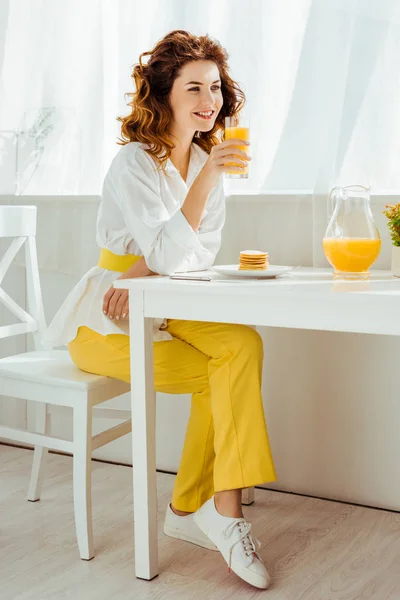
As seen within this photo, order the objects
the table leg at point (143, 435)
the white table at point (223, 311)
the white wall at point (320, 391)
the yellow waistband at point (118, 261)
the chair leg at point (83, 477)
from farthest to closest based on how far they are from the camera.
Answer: the white wall at point (320, 391), the yellow waistband at point (118, 261), the chair leg at point (83, 477), the table leg at point (143, 435), the white table at point (223, 311)

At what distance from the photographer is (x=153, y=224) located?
1822 millimetres

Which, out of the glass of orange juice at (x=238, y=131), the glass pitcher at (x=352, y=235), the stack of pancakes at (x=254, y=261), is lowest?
the stack of pancakes at (x=254, y=261)

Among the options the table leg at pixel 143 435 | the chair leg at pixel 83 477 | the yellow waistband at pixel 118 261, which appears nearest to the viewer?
the table leg at pixel 143 435

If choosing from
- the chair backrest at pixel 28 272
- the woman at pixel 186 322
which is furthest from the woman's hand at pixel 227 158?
the chair backrest at pixel 28 272

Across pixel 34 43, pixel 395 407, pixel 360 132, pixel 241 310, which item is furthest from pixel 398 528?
pixel 34 43

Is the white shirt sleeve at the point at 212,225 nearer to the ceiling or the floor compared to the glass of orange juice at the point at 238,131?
nearer to the floor

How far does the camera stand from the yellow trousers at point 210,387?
1.75 metres

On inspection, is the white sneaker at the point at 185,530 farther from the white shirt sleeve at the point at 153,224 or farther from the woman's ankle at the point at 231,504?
the white shirt sleeve at the point at 153,224

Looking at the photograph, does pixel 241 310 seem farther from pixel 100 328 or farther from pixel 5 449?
pixel 5 449

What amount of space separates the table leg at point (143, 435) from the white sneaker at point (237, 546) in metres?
0.13

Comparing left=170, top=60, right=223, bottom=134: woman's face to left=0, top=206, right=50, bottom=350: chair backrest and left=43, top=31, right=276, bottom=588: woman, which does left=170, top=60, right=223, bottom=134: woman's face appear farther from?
left=0, top=206, right=50, bottom=350: chair backrest

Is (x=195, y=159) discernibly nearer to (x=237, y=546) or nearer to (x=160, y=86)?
(x=160, y=86)

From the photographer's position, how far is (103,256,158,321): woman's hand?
1883 mm

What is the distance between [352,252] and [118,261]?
23.8 inches
